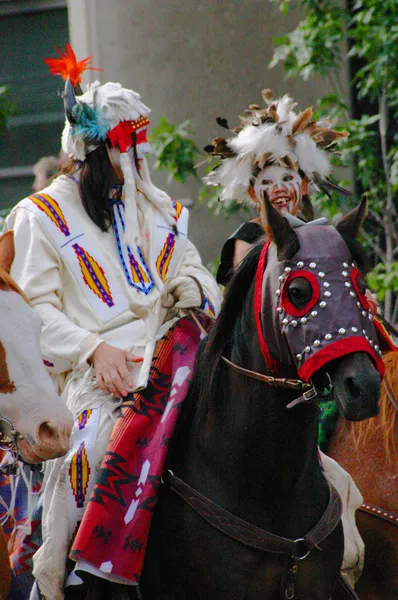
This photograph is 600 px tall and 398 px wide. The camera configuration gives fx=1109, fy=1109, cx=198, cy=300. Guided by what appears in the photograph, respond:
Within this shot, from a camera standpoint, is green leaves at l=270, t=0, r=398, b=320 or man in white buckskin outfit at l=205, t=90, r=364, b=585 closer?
man in white buckskin outfit at l=205, t=90, r=364, b=585

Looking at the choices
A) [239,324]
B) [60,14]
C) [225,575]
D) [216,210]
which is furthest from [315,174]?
A: [60,14]

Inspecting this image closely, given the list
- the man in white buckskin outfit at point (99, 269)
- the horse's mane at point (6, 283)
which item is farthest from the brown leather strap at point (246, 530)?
the horse's mane at point (6, 283)

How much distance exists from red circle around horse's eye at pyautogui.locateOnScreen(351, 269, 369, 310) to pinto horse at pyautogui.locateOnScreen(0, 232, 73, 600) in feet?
3.08

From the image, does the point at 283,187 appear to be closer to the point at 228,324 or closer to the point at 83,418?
the point at 228,324

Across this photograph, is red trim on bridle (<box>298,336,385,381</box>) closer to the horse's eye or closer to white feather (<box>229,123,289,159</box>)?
the horse's eye

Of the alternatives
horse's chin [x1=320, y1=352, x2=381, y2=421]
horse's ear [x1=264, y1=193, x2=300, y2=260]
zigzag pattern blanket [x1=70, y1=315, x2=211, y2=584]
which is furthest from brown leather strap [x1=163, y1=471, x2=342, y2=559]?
horse's ear [x1=264, y1=193, x2=300, y2=260]

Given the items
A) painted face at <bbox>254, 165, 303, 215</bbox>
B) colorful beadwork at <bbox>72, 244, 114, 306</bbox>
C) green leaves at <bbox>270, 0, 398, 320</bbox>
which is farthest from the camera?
green leaves at <bbox>270, 0, 398, 320</bbox>

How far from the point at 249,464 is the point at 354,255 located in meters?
0.76

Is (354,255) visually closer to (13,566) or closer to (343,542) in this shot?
(343,542)

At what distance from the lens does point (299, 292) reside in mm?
3322

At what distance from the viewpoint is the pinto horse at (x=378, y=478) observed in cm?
446

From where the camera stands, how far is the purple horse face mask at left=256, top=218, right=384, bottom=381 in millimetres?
3221

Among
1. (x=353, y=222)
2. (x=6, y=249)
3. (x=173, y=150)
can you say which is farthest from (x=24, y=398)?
(x=173, y=150)

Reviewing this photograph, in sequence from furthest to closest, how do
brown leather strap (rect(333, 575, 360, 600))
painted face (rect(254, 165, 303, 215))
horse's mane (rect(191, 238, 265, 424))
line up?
painted face (rect(254, 165, 303, 215)) < brown leather strap (rect(333, 575, 360, 600)) < horse's mane (rect(191, 238, 265, 424))
